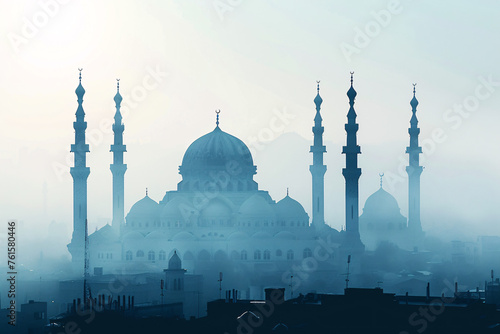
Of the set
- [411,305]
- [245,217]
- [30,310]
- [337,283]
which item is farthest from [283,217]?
[411,305]

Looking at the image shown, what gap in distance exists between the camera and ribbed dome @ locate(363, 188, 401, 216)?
331 feet

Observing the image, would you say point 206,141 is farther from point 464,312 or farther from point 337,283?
point 464,312

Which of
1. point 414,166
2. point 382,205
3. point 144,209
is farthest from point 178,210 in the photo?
point 414,166

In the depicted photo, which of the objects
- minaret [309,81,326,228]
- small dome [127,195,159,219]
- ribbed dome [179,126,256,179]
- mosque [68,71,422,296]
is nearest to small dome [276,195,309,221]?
mosque [68,71,422,296]

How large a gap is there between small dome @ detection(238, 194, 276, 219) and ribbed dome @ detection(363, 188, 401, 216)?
31.8ft

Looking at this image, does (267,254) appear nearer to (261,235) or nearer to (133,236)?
(261,235)

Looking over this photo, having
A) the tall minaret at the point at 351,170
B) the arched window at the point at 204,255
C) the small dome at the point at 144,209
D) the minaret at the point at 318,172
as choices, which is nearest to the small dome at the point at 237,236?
the arched window at the point at 204,255

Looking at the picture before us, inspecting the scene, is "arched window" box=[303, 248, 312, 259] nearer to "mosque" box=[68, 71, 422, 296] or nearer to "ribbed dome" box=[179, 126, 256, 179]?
"mosque" box=[68, 71, 422, 296]

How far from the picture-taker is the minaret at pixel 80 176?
87938 mm

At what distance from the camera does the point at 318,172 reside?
304ft

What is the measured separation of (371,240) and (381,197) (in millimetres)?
2755

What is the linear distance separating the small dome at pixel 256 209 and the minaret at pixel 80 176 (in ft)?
31.9

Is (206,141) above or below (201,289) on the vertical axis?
above

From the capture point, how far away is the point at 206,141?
94812 millimetres
